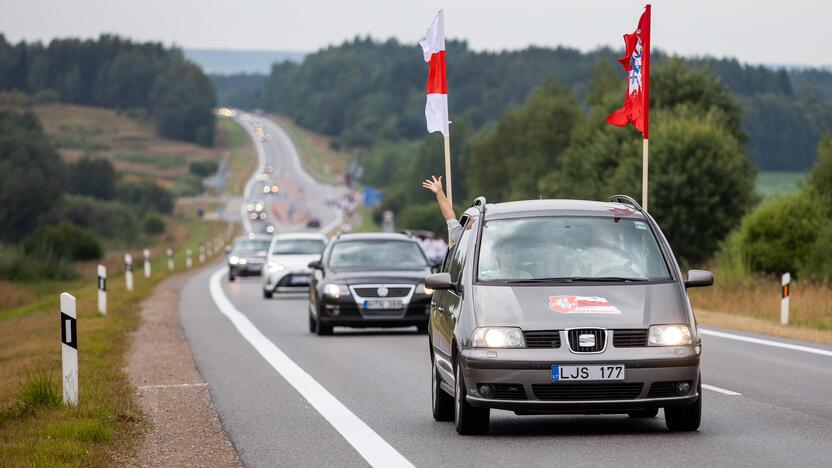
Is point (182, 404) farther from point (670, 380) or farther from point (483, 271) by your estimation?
point (670, 380)

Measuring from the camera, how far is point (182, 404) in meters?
13.2

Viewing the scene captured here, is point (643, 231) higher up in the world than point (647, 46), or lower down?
lower down

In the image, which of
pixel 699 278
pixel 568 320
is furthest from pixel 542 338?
pixel 699 278

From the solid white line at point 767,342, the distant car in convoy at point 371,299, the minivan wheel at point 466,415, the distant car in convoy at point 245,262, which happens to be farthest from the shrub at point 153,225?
the minivan wheel at point 466,415

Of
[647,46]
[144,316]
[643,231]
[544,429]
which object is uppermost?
[647,46]

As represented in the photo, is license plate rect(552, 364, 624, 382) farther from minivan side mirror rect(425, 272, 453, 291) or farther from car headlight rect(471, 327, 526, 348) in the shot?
minivan side mirror rect(425, 272, 453, 291)

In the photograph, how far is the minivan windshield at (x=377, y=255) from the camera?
926 inches

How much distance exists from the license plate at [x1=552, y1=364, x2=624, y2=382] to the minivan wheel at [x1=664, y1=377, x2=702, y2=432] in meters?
0.64

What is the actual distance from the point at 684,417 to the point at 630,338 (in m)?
0.83

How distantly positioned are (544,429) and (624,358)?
1235mm

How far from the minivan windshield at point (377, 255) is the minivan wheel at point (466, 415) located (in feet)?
41.9

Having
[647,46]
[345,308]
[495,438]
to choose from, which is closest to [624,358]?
[495,438]

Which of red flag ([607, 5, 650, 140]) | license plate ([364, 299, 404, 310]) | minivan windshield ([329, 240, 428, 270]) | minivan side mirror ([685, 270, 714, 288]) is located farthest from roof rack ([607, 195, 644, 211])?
minivan windshield ([329, 240, 428, 270])

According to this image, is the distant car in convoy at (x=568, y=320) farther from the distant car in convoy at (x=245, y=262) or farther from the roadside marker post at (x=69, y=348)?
the distant car in convoy at (x=245, y=262)
